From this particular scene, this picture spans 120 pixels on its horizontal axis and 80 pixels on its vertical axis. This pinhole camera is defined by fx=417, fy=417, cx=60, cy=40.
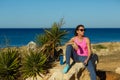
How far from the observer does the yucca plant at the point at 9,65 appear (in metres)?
13.4

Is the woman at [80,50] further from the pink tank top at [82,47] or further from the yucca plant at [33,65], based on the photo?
the yucca plant at [33,65]

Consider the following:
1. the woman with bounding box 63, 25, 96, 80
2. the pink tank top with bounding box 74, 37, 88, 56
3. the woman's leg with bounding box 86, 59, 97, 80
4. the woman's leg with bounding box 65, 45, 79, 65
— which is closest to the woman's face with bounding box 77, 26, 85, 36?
the woman with bounding box 63, 25, 96, 80

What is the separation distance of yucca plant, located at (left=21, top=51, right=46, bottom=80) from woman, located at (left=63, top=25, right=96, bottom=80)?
115 centimetres

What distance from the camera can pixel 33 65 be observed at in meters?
13.3

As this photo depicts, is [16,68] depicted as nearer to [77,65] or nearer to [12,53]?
[12,53]

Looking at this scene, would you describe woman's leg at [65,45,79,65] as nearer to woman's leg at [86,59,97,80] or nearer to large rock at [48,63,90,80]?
large rock at [48,63,90,80]

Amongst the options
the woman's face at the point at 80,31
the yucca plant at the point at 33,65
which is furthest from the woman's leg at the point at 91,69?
the yucca plant at the point at 33,65

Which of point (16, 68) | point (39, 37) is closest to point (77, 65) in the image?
point (16, 68)

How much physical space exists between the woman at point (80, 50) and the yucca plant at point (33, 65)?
115 centimetres

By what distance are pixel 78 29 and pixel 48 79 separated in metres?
1.84

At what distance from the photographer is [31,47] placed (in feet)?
49.7

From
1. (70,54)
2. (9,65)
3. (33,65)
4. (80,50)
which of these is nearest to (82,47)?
(80,50)

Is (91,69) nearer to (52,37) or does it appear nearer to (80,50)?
(80,50)

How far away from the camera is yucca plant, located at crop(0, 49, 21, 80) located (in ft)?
43.8
